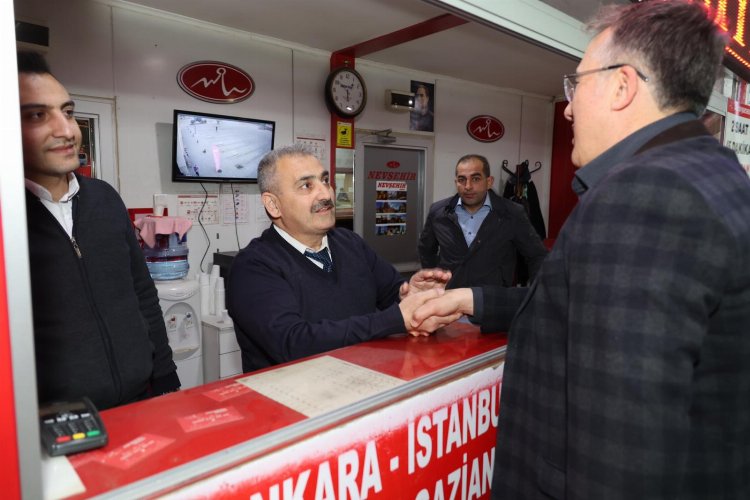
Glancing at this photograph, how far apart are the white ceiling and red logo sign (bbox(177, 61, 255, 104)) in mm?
347

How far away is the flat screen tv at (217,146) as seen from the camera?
12.7 feet

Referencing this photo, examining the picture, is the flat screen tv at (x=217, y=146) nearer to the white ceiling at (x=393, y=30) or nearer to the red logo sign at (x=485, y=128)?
the white ceiling at (x=393, y=30)

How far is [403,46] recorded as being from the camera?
15.0 ft

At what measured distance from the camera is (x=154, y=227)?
138 inches

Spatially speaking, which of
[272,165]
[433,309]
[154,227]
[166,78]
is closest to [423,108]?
[166,78]

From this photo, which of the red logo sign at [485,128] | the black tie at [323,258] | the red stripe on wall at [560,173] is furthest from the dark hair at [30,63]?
the red stripe on wall at [560,173]

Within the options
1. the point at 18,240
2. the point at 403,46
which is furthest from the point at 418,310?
the point at 403,46

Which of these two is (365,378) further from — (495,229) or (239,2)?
(239,2)

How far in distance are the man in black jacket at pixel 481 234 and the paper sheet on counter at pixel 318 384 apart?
8.24 ft

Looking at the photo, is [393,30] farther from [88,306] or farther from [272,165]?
[88,306]

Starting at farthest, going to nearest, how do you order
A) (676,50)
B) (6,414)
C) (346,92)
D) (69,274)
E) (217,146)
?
(346,92) < (217,146) < (69,274) < (676,50) < (6,414)

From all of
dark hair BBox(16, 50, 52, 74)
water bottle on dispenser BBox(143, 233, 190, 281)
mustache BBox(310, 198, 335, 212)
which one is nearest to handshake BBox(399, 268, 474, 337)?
mustache BBox(310, 198, 335, 212)

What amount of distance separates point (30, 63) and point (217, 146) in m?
2.64

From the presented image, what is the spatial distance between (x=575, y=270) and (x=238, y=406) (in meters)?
0.67
